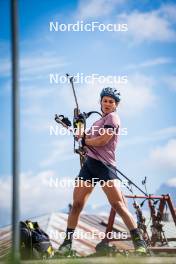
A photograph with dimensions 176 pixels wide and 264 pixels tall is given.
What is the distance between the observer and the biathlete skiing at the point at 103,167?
5.94 metres

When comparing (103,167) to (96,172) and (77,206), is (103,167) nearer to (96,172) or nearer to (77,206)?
(96,172)

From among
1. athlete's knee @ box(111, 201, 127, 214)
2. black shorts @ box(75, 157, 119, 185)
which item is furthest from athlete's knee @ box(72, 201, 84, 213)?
athlete's knee @ box(111, 201, 127, 214)

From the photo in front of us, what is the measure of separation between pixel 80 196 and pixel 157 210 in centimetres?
187

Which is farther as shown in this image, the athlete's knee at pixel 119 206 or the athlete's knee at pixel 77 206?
the athlete's knee at pixel 77 206

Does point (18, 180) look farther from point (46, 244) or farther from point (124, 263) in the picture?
point (46, 244)

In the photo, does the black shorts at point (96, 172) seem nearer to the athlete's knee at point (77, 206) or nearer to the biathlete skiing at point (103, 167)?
the biathlete skiing at point (103, 167)

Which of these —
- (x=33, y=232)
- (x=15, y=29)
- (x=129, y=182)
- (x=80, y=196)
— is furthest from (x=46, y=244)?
(x=15, y=29)

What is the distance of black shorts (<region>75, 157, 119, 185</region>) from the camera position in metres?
5.96

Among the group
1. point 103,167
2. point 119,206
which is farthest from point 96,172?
point 119,206

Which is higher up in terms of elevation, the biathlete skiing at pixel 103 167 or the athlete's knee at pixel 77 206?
the biathlete skiing at pixel 103 167

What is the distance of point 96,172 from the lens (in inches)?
237

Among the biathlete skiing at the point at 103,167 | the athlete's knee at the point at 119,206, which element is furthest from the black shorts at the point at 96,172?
the athlete's knee at the point at 119,206

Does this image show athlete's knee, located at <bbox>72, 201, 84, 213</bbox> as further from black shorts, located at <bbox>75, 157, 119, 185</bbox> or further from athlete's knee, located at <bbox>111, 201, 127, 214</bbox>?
athlete's knee, located at <bbox>111, 201, 127, 214</bbox>

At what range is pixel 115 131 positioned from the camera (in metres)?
6.03
